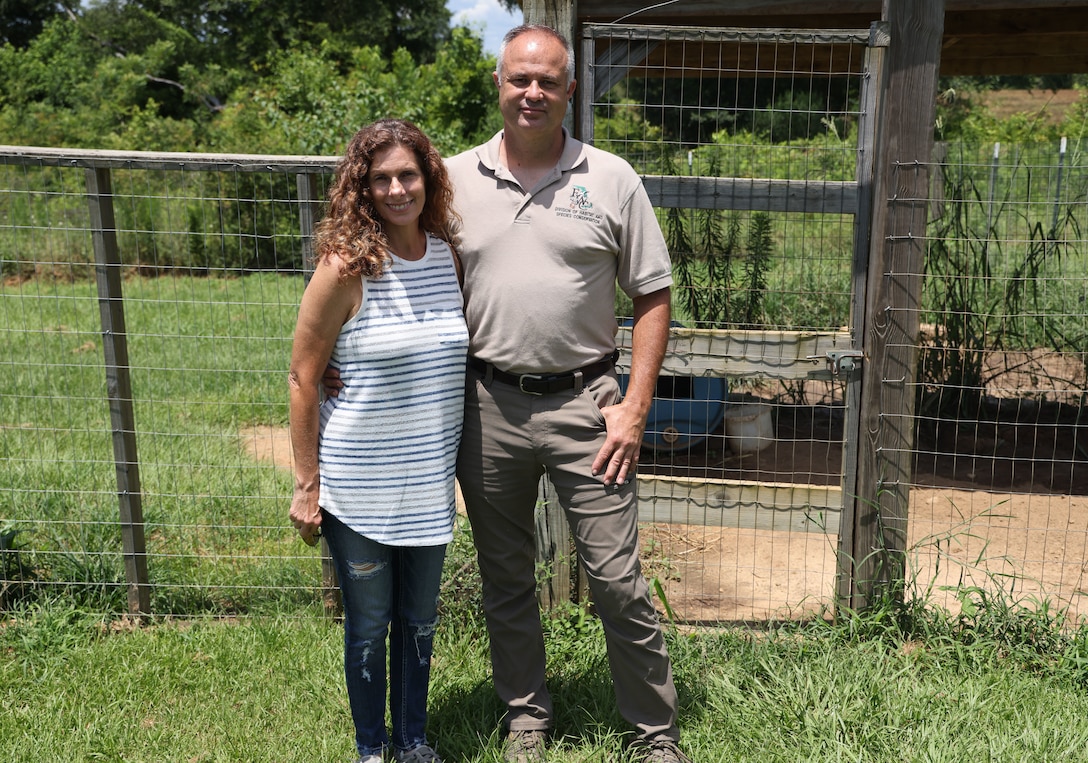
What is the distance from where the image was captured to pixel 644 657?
2840 millimetres

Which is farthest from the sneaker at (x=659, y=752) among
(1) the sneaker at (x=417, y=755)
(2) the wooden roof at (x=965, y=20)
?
(2) the wooden roof at (x=965, y=20)

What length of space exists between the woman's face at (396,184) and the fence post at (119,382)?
5.04 feet

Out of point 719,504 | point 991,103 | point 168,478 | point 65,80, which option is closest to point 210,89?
point 65,80

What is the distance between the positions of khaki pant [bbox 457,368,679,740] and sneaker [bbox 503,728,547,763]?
288 mm

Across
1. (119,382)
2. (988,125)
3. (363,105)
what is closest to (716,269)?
(119,382)

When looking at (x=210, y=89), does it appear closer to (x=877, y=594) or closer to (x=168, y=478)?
(x=168, y=478)

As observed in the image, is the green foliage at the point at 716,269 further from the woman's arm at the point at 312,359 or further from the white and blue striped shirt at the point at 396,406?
the woman's arm at the point at 312,359

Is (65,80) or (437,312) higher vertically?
(65,80)

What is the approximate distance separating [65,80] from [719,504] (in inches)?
1030

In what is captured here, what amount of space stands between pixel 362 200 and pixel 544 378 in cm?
69

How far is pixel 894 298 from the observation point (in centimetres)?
345

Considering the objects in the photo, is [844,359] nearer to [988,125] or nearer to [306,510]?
[306,510]

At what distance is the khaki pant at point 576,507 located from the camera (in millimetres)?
2783

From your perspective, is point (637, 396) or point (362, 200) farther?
point (637, 396)
